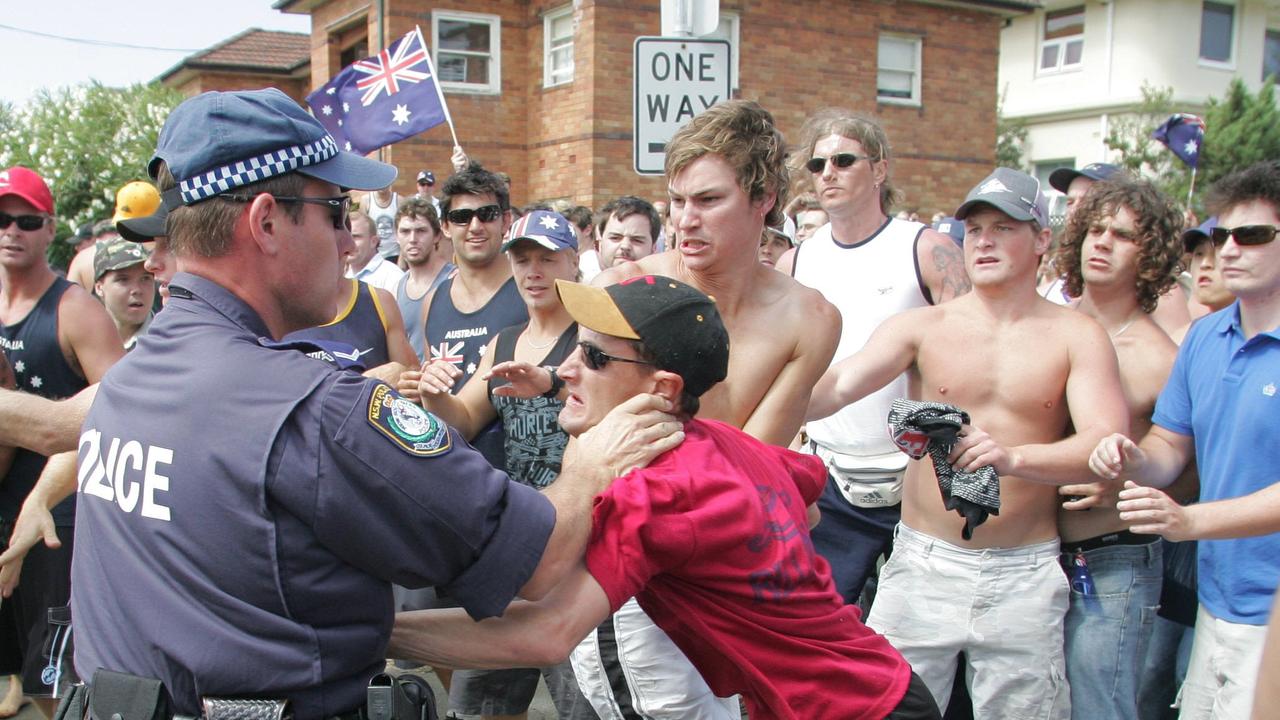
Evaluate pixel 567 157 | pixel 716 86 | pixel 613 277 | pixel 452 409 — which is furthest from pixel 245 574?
pixel 567 157

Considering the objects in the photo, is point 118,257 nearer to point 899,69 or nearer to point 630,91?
point 630,91

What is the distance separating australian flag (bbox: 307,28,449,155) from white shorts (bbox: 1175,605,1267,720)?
32.1 feet

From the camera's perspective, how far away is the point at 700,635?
8.32 ft

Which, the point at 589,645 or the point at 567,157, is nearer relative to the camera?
the point at 589,645

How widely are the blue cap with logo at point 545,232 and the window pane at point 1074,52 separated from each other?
3247 centimetres

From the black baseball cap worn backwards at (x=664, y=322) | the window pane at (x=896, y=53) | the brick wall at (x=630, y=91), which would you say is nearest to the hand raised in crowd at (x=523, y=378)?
the black baseball cap worn backwards at (x=664, y=322)

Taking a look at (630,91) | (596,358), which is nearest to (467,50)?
(630,91)

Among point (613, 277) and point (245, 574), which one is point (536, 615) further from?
point (613, 277)

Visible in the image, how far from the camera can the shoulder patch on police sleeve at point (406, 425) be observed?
1.81 meters

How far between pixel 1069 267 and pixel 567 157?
50.2 ft

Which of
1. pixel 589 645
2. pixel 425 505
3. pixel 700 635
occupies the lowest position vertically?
pixel 589 645

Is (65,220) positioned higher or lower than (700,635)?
higher

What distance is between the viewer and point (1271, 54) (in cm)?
3512

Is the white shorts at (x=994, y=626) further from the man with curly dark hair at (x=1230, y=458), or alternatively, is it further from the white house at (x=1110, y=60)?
the white house at (x=1110, y=60)
